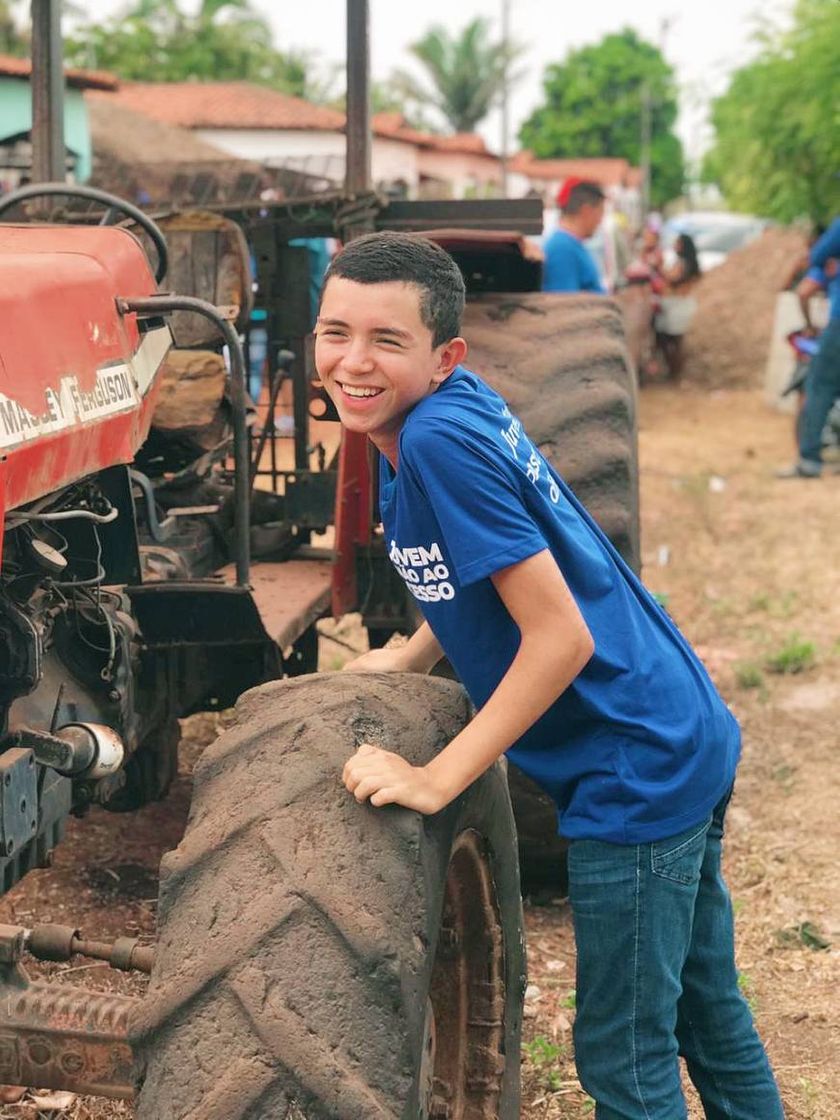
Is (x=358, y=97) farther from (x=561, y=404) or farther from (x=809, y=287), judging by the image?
(x=809, y=287)

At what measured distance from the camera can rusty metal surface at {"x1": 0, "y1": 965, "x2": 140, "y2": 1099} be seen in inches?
81.0

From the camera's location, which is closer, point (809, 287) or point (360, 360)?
point (360, 360)

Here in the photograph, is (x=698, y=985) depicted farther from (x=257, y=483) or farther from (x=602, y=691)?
(x=257, y=483)

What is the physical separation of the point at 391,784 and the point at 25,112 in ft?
63.7

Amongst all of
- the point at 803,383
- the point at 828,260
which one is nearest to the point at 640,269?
the point at 803,383

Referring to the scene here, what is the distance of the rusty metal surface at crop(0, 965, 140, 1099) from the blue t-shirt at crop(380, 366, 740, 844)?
676 mm

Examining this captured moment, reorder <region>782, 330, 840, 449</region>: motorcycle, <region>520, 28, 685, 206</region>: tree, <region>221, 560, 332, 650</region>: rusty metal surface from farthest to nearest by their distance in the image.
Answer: <region>520, 28, 685, 206</region>: tree → <region>782, 330, 840, 449</region>: motorcycle → <region>221, 560, 332, 650</region>: rusty metal surface

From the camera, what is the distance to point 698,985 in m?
2.32

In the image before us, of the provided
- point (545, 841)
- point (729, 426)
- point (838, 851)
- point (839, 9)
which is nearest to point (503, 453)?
point (545, 841)

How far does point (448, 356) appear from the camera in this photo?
6.66ft

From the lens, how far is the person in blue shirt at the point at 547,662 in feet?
6.21

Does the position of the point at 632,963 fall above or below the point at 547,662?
below

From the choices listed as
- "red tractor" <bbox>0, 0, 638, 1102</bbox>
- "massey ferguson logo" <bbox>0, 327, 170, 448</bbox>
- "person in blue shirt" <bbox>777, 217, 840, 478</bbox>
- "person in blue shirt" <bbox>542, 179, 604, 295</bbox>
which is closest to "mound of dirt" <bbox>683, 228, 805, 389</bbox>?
"person in blue shirt" <bbox>777, 217, 840, 478</bbox>

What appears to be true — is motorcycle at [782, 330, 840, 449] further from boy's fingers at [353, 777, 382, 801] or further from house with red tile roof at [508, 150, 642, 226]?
house with red tile roof at [508, 150, 642, 226]
